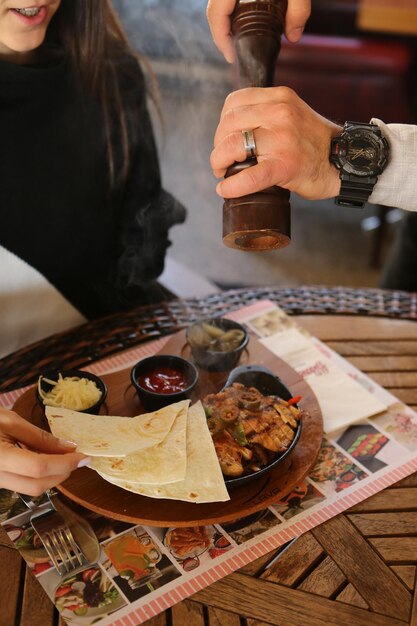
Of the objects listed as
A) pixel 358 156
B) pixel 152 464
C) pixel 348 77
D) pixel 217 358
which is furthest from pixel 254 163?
pixel 348 77

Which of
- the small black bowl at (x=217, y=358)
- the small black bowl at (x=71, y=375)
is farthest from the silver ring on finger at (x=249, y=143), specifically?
the small black bowl at (x=71, y=375)

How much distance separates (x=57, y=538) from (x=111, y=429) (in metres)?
0.24

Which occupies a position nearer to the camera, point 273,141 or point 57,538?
point 57,538

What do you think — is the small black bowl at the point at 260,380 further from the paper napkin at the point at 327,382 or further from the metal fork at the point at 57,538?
the metal fork at the point at 57,538

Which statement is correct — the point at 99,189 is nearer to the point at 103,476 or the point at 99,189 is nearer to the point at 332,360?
the point at 332,360

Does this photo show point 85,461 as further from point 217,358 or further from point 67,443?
point 217,358

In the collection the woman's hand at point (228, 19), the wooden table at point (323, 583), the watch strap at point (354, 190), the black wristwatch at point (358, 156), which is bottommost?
the wooden table at point (323, 583)

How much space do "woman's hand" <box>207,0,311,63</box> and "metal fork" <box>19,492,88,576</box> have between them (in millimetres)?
1030

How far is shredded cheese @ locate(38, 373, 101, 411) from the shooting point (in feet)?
4.73

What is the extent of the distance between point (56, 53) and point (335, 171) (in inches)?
35.0

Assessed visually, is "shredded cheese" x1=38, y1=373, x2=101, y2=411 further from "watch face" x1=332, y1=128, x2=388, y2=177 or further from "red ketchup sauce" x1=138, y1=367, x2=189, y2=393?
"watch face" x1=332, y1=128, x2=388, y2=177

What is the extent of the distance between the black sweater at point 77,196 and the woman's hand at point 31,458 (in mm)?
827

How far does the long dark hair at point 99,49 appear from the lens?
1.80m

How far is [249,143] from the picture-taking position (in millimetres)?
1319
